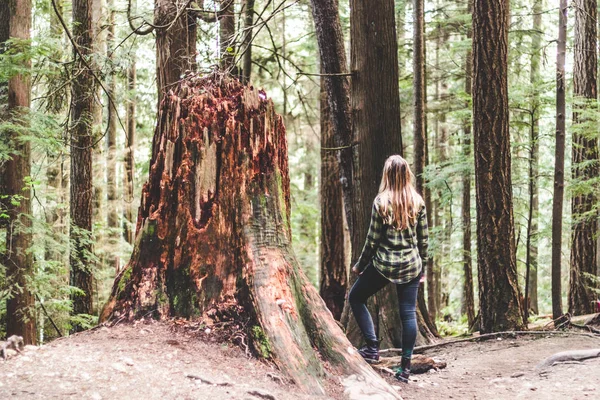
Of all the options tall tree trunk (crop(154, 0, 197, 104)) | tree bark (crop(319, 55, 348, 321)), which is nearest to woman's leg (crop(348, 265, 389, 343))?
tall tree trunk (crop(154, 0, 197, 104))

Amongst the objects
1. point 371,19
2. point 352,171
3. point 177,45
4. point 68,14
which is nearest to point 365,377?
point 352,171

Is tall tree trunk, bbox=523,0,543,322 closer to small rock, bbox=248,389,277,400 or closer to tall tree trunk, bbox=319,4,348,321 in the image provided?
tall tree trunk, bbox=319,4,348,321

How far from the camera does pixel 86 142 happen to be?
36.0 ft

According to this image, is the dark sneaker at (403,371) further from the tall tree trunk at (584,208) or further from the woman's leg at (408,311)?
the tall tree trunk at (584,208)

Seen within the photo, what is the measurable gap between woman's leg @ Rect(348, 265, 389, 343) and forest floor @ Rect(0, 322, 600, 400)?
56 centimetres

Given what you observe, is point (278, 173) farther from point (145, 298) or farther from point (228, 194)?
point (145, 298)

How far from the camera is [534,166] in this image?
446 inches

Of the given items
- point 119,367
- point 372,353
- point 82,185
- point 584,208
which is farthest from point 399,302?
point 82,185

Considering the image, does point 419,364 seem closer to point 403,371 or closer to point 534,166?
point 403,371

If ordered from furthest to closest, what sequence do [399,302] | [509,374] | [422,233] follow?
[509,374] → [422,233] → [399,302]

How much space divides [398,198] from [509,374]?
2.54 metres

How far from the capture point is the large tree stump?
175 inches

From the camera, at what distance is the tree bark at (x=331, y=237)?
11.7m

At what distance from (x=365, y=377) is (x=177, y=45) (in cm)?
619
